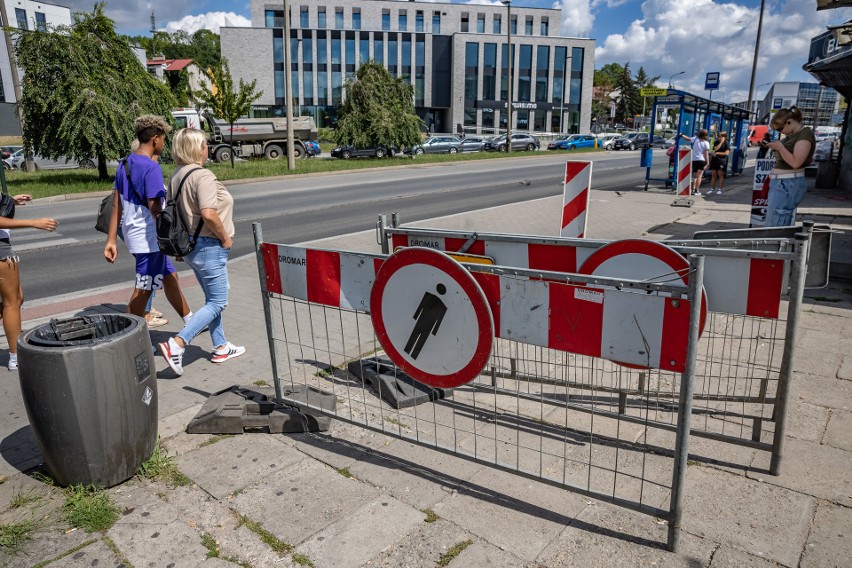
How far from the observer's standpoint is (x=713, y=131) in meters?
23.6

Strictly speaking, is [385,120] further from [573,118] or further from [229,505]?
[573,118]

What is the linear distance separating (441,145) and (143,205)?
130ft

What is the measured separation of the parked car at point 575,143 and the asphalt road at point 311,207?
19.6m

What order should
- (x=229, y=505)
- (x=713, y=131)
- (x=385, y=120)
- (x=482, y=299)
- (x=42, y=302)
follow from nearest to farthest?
(x=482, y=299)
(x=229, y=505)
(x=42, y=302)
(x=713, y=131)
(x=385, y=120)

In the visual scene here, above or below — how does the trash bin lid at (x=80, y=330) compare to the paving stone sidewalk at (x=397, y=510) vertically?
above

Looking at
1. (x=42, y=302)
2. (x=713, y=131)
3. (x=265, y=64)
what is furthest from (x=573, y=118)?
(x=42, y=302)

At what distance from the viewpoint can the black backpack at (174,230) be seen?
457 cm

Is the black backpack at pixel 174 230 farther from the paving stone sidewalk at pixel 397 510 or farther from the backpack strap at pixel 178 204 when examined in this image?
the paving stone sidewalk at pixel 397 510

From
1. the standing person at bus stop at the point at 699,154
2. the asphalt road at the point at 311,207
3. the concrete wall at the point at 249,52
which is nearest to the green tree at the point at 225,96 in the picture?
the asphalt road at the point at 311,207

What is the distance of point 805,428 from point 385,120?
32338mm

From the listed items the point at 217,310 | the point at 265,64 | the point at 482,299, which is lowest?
the point at 217,310

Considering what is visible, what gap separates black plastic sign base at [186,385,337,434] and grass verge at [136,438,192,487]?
394 millimetres

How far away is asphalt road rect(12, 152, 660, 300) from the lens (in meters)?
9.32

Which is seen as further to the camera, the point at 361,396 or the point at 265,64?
the point at 265,64
